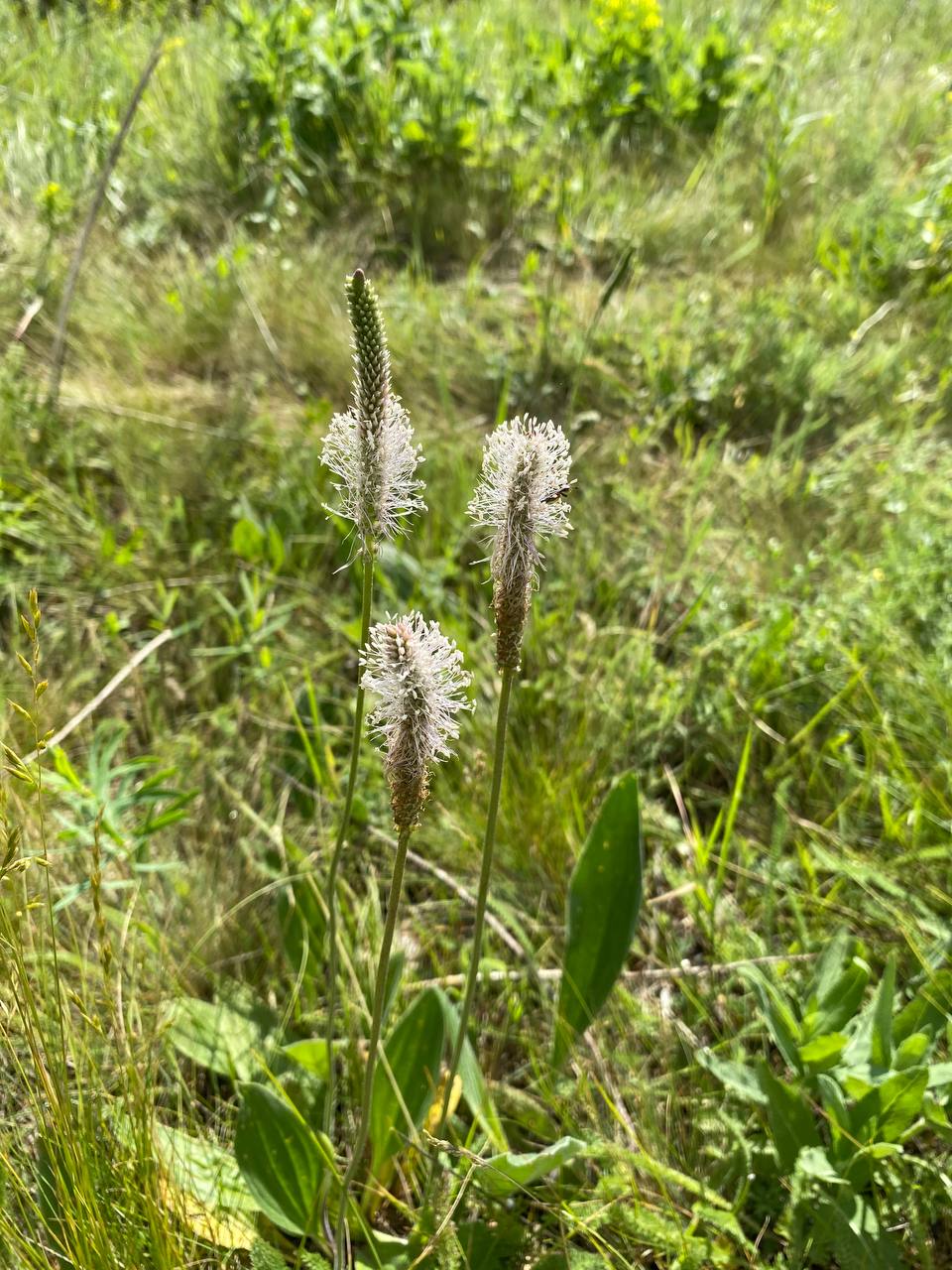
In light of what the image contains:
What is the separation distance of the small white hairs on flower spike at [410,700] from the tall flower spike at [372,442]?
0.41 feet

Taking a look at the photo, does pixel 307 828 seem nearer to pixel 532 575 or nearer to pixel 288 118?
pixel 532 575

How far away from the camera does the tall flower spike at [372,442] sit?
36.5 inches

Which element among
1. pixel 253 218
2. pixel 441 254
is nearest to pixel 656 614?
pixel 441 254

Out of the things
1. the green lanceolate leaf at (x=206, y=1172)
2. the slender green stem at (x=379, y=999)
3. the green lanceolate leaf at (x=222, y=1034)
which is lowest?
the green lanceolate leaf at (x=206, y=1172)

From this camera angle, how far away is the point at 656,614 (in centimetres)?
238

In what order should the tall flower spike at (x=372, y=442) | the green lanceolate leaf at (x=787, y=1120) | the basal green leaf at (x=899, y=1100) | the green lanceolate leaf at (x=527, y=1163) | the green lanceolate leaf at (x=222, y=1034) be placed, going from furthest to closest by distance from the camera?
the green lanceolate leaf at (x=222, y=1034)
the green lanceolate leaf at (x=787, y=1120)
the basal green leaf at (x=899, y=1100)
the green lanceolate leaf at (x=527, y=1163)
the tall flower spike at (x=372, y=442)

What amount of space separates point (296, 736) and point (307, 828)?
27 centimetres

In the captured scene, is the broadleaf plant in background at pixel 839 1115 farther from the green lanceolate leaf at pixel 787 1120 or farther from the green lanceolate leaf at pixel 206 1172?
the green lanceolate leaf at pixel 206 1172

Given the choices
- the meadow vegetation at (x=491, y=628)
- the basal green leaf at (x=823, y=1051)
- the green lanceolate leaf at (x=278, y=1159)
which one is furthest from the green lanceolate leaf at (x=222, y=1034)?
the basal green leaf at (x=823, y=1051)

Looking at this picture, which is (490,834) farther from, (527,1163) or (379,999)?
(527,1163)

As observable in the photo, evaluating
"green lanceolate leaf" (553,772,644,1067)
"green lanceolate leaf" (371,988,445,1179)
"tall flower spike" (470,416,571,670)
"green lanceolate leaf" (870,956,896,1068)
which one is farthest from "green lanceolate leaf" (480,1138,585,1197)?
"tall flower spike" (470,416,571,670)

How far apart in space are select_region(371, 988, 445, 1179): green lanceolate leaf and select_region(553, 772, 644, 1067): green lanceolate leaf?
0.22 metres

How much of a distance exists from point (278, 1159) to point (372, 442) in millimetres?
1025

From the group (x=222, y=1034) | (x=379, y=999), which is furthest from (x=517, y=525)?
(x=222, y=1034)
